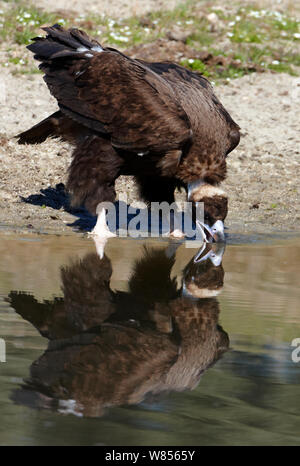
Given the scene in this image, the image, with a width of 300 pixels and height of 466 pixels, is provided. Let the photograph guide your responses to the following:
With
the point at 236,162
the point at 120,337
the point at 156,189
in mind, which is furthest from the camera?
the point at 236,162

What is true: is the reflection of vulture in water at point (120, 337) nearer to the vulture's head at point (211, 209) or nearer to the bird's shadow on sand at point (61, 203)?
the vulture's head at point (211, 209)

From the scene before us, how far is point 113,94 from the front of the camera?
765 cm

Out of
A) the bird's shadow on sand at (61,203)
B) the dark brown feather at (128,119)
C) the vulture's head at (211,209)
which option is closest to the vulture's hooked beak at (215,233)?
the vulture's head at (211,209)

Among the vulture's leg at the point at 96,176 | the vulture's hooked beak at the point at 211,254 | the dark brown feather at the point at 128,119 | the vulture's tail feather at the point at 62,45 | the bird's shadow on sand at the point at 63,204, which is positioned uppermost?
the vulture's tail feather at the point at 62,45

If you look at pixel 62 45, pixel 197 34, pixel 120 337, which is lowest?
pixel 120 337

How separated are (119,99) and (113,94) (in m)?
0.08

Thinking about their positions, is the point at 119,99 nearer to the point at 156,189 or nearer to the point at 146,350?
the point at 156,189

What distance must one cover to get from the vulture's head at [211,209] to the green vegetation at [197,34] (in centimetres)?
493

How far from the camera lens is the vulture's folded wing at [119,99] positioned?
288 inches

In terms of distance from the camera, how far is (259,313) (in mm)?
4992

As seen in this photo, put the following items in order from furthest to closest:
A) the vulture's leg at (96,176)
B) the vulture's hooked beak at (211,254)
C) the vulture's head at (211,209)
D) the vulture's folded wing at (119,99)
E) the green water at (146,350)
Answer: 1. the vulture's leg at (96,176)
2. the vulture's head at (211,209)
3. the vulture's folded wing at (119,99)
4. the vulture's hooked beak at (211,254)
5. the green water at (146,350)

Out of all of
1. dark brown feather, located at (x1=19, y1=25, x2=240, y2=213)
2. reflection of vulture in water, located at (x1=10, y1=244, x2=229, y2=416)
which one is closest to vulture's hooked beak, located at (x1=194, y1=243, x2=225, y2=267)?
reflection of vulture in water, located at (x1=10, y1=244, x2=229, y2=416)

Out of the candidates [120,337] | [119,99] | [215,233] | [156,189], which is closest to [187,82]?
[119,99]
